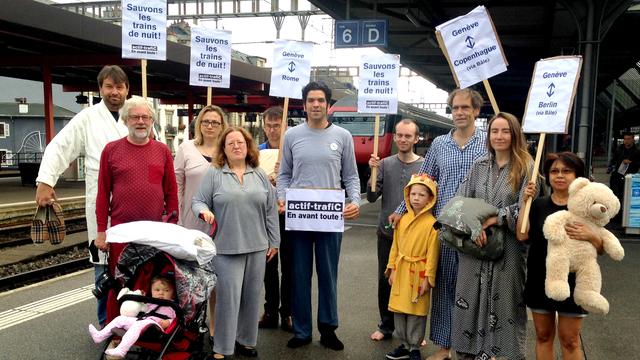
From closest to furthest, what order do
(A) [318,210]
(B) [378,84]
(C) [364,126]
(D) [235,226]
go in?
(D) [235,226]
(A) [318,210]
(B) [378,84]
(C) [364,126]

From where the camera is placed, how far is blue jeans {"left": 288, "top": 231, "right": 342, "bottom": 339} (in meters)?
4.13

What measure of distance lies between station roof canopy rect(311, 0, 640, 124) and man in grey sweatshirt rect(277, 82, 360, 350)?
6.59 m

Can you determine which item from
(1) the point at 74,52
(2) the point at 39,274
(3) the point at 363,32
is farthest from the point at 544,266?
(1) the point at 74,52

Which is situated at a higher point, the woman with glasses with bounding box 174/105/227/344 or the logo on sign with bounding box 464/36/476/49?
the logo on sign with bounding box 464/36/476/49

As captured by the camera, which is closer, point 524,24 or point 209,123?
point 209,123

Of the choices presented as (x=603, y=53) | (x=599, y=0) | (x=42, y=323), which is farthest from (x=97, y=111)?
(x=603, y=53)

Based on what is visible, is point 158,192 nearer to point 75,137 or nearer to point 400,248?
point 75,137

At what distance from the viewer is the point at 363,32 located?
11117 millimetres

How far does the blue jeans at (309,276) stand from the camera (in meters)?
4.13

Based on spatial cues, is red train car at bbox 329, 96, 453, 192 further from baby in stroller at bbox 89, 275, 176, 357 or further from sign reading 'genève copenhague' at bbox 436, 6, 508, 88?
baby in stroller at bbox 89, 275, 176, 357

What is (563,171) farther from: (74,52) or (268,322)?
(74,52)

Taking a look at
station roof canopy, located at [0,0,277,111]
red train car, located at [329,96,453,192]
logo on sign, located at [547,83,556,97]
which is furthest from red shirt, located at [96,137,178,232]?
red train car, located at [329,96,453,192]

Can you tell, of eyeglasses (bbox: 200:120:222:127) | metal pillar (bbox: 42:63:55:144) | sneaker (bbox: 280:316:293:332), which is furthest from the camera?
metal pillar (bbox: 42:63:55:144)

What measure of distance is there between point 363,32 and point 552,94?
811cm
